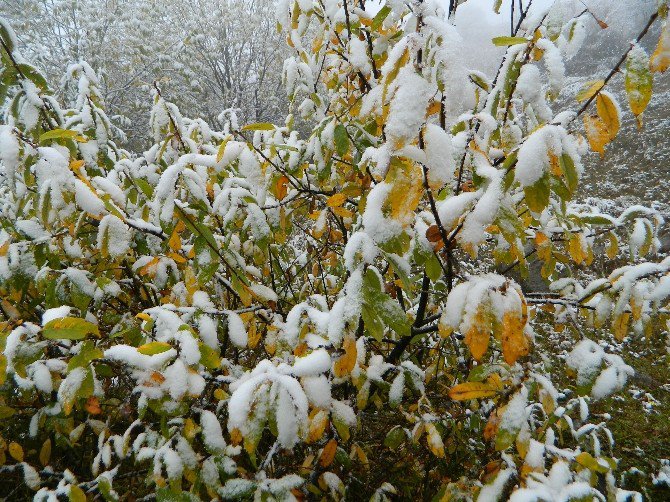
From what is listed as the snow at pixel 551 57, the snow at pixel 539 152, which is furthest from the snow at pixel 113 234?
the snow at pixel 551 57

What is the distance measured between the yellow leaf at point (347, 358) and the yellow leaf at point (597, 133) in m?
0.75

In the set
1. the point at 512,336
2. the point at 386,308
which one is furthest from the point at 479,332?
the point at 386,308

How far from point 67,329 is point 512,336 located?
1.09m

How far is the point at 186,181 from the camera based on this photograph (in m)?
1.33

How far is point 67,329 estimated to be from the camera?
3.27ft

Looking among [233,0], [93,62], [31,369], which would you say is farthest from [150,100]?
[31,369]

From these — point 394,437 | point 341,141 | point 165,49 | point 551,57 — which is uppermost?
point 165,49

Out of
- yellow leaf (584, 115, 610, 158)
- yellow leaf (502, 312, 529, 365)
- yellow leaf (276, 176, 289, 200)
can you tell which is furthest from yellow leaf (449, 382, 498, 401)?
yellow leaf (276, 176, 289, 200)

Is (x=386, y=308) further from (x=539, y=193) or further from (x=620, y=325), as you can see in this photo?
(x=620, y=325)

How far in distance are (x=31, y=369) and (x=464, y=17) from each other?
29.4m

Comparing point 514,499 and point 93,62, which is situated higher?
point 93,62

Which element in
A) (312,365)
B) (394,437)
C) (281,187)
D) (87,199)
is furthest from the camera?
(281,187)

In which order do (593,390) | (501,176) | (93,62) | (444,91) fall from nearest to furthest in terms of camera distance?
(444,91), (501,176), (593,390), (93,62)

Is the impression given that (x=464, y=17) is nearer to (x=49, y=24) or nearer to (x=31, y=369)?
(x=49, y=24)
